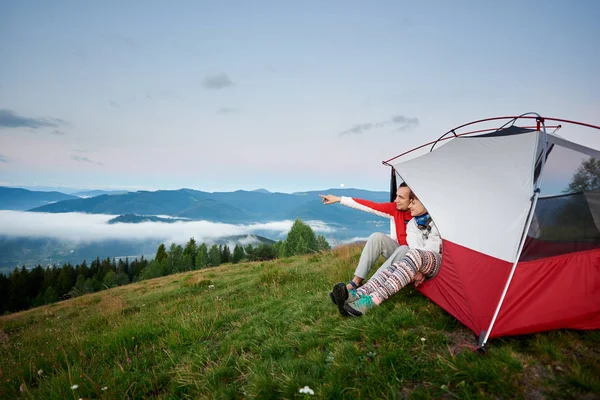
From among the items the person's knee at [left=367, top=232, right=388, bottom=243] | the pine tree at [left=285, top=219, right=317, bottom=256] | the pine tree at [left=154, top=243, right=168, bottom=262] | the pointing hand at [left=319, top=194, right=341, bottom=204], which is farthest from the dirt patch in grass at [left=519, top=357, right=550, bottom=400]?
the pine tree at [left=154, top=243, right=168, bottom=262]

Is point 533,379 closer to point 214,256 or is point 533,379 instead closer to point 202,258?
point 202,258

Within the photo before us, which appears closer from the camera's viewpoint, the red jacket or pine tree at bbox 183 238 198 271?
the red jacket

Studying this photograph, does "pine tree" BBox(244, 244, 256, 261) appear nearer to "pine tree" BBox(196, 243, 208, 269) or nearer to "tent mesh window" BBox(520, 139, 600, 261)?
"pine tree" BBox(196, 243, 208, 269)

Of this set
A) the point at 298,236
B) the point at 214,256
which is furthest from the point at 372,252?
the point at 214,256

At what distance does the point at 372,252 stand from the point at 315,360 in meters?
2.31

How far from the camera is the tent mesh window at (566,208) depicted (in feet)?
10.7

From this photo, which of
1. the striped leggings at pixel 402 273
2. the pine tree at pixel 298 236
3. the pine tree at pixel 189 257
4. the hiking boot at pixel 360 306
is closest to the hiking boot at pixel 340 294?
the hiking boot at pixel 360 306

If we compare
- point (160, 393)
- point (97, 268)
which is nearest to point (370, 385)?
point (160, 393)

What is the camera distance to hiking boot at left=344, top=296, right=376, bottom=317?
401cm

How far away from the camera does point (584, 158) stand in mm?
3758

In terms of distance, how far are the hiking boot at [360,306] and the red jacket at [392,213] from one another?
151 cm

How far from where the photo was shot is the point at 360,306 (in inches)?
159

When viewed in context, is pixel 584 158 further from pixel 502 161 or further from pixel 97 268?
pixel 97 268

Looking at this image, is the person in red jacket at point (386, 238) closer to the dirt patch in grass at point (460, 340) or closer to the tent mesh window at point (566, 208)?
the dirt patch in grass at point (460, 340)
